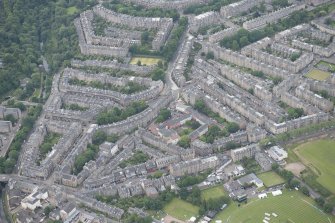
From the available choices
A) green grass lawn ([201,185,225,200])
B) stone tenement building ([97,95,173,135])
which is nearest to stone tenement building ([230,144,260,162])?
green grass lawn ([201,185,225,200])

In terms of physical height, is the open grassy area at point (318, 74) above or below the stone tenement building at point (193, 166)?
above

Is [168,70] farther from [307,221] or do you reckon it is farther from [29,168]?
[307,221]

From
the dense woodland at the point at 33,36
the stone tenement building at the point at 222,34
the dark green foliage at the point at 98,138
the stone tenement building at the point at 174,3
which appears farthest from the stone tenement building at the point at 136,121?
the stone tenement building at the point at 174,3

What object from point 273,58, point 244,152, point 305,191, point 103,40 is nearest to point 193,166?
point 244,152

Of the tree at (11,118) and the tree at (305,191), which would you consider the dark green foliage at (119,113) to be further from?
the tree at (305,191)

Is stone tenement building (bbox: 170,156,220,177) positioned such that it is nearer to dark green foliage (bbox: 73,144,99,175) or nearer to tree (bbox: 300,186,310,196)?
dark green foliage (bbox: 73,144,99,175)
